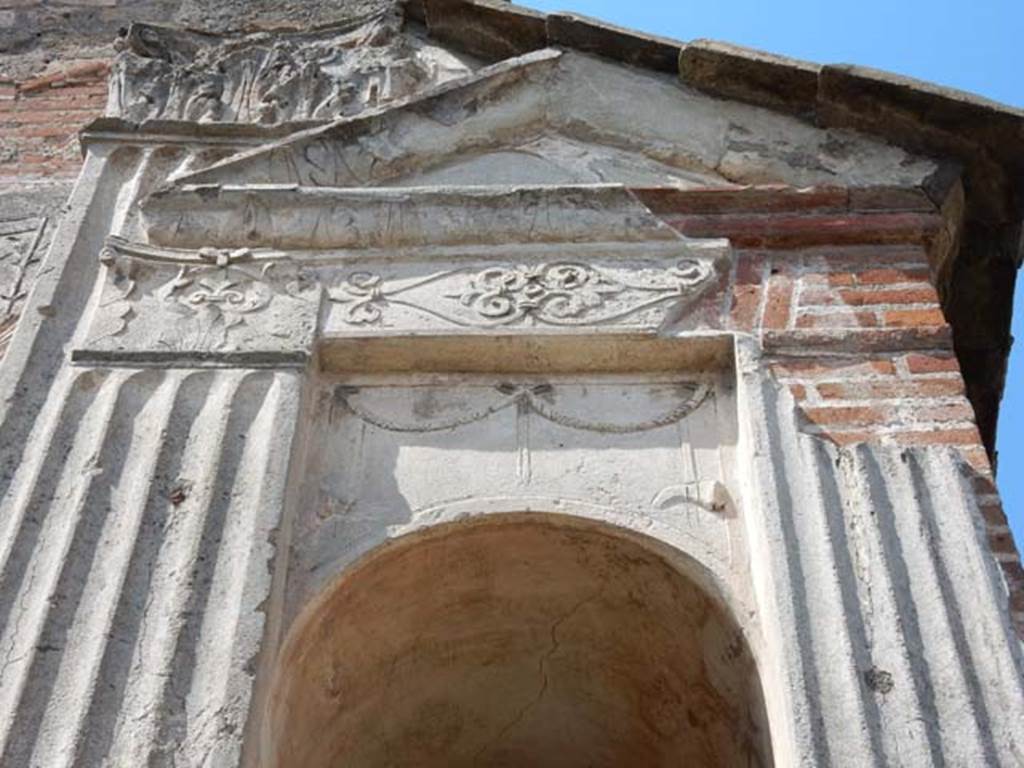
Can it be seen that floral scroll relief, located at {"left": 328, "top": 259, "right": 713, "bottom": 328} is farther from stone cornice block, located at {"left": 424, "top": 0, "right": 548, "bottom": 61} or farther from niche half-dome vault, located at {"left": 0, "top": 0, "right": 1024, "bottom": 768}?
stone cornice block, located at {"left": 424, "top": 0, "right": 548, "bottom": 61}

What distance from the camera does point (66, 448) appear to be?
3.53m

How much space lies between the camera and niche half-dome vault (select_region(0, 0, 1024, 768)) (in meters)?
3.10

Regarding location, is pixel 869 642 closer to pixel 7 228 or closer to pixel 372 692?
pixel 372 692

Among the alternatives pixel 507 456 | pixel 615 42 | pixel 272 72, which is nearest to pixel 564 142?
pixel 615 42

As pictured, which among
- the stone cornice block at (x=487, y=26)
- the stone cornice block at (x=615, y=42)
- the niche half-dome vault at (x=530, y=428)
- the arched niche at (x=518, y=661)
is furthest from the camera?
the stone cornice block at (x=487, y=26)

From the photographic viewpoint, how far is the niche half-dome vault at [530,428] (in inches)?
122

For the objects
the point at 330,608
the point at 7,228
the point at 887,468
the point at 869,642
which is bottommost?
the point at 869,642

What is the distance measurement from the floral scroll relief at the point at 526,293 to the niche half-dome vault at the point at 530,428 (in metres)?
0.01

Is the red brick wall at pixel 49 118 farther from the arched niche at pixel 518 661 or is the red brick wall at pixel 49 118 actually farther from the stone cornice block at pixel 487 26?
the arched niche at pixel 518 661

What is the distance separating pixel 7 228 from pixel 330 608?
2.15 m

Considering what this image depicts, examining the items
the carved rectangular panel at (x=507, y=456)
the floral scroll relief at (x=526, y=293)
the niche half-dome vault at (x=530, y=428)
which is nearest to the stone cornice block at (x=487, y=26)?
the niche half-dome vault at (x=530, y=428)

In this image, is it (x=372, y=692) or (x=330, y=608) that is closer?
(x=330, y=608)

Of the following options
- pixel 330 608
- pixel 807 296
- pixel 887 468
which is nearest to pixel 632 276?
pixel 807 296

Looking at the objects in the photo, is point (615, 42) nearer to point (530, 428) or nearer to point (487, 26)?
point (487, 26)
